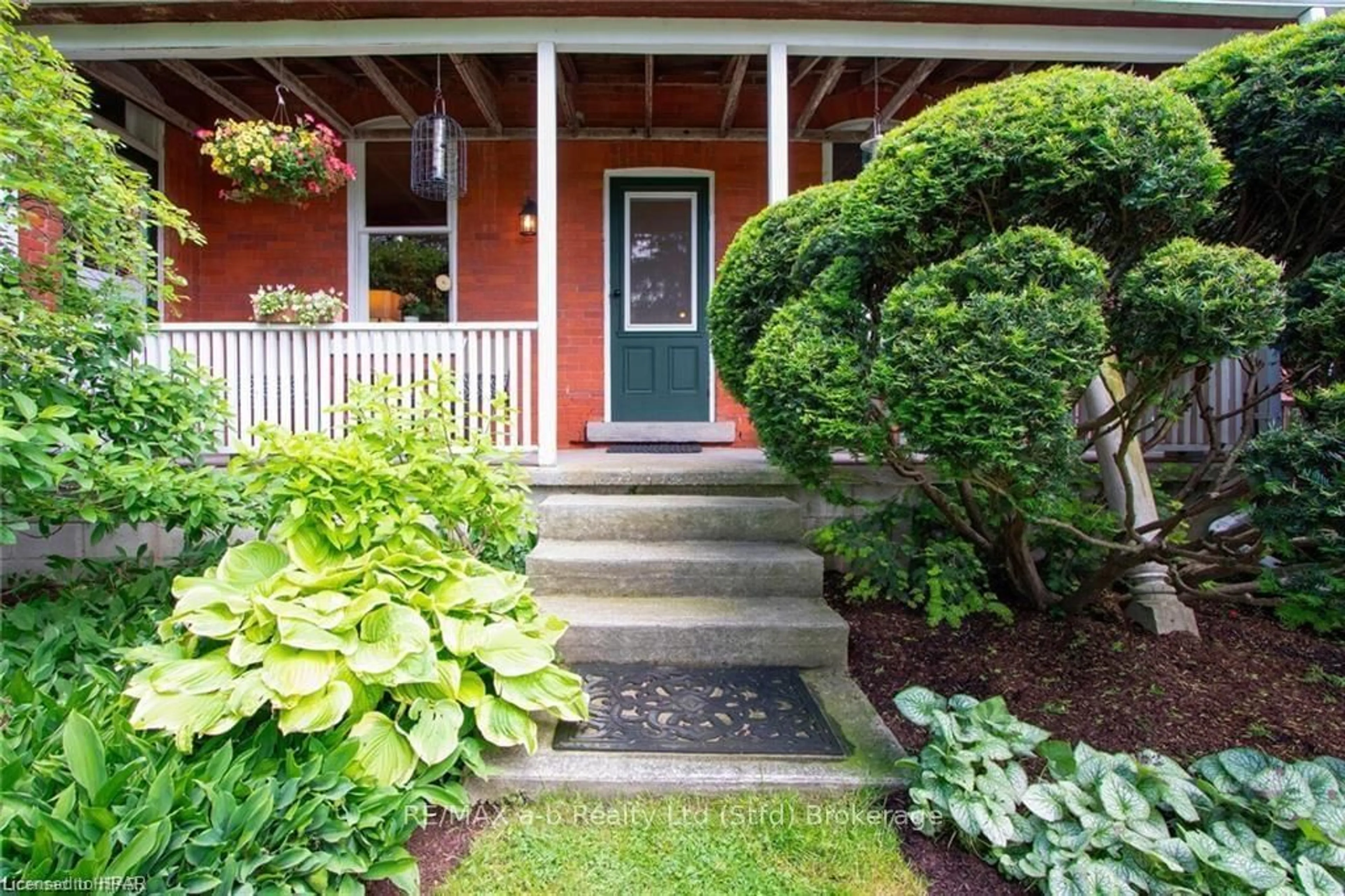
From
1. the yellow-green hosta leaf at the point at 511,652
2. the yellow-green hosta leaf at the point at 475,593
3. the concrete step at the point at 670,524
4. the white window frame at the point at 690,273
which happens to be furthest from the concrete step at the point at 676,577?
the white window frame at the point at 690,273

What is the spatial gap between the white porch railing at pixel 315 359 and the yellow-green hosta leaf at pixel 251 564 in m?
1.71

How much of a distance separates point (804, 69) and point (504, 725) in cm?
459

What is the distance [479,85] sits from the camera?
461 centimetres

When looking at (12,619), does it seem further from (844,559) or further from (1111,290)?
(1111,290)

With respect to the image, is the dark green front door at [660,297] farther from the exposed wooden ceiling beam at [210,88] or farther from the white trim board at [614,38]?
the exposed wooden ceiling beam at [210,88]

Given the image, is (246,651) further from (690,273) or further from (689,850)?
(690,273)

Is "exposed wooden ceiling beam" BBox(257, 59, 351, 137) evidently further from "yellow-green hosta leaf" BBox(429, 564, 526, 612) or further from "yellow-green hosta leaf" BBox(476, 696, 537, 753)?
"yellow-green hosta leaf" BBox(476, 696, 537, 753)

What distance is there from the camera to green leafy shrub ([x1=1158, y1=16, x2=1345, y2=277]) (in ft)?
6.21

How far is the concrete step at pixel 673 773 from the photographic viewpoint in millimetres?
1828

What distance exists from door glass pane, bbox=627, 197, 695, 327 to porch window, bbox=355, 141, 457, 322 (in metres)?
1.49

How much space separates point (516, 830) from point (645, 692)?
2.07 ft

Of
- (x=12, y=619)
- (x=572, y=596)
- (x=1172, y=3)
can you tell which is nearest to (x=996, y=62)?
(x=1172, y=3)

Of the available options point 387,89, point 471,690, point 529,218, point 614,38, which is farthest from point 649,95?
point 471,690

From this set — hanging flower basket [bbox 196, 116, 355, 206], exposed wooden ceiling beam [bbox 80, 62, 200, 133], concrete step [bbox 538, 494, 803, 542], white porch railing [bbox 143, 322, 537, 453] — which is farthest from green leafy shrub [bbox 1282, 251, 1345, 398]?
exposed wooden ceiling beam [bbox 80, 62, 200, 133]
